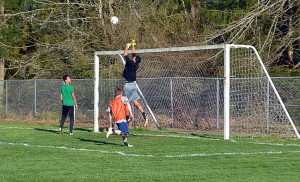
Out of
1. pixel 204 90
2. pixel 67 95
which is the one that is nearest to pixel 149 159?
pixel 67 95

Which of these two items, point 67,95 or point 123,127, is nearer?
point 123,127

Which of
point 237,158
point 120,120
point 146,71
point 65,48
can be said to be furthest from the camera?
point 65,48

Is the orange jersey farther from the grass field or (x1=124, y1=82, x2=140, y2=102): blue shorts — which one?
(x1=124, y1=82, x2=140, y2=102): blue shorts

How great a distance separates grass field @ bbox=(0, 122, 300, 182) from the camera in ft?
45.6

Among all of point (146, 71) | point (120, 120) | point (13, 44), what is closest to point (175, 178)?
point (120, 120)

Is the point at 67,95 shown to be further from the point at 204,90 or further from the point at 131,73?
the point at 204,90

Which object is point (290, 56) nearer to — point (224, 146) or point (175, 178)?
point (224, 146)

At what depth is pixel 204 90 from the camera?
A: 26.2 metres

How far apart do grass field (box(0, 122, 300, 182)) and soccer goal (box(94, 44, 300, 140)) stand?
1002 millimetres

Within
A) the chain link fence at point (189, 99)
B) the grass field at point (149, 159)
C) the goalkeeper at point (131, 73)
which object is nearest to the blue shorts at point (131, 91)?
the goalkeeper at point (131, 73)

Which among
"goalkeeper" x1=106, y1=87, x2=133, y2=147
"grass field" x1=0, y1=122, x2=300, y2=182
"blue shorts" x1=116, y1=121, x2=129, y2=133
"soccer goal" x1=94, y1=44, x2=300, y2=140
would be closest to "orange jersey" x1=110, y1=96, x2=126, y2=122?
"goalkeeper" x1=106, y1=87, x2=133, y2=147

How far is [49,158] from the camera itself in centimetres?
1677

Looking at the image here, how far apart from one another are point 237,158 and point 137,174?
3086mm

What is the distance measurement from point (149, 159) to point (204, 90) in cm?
1002
